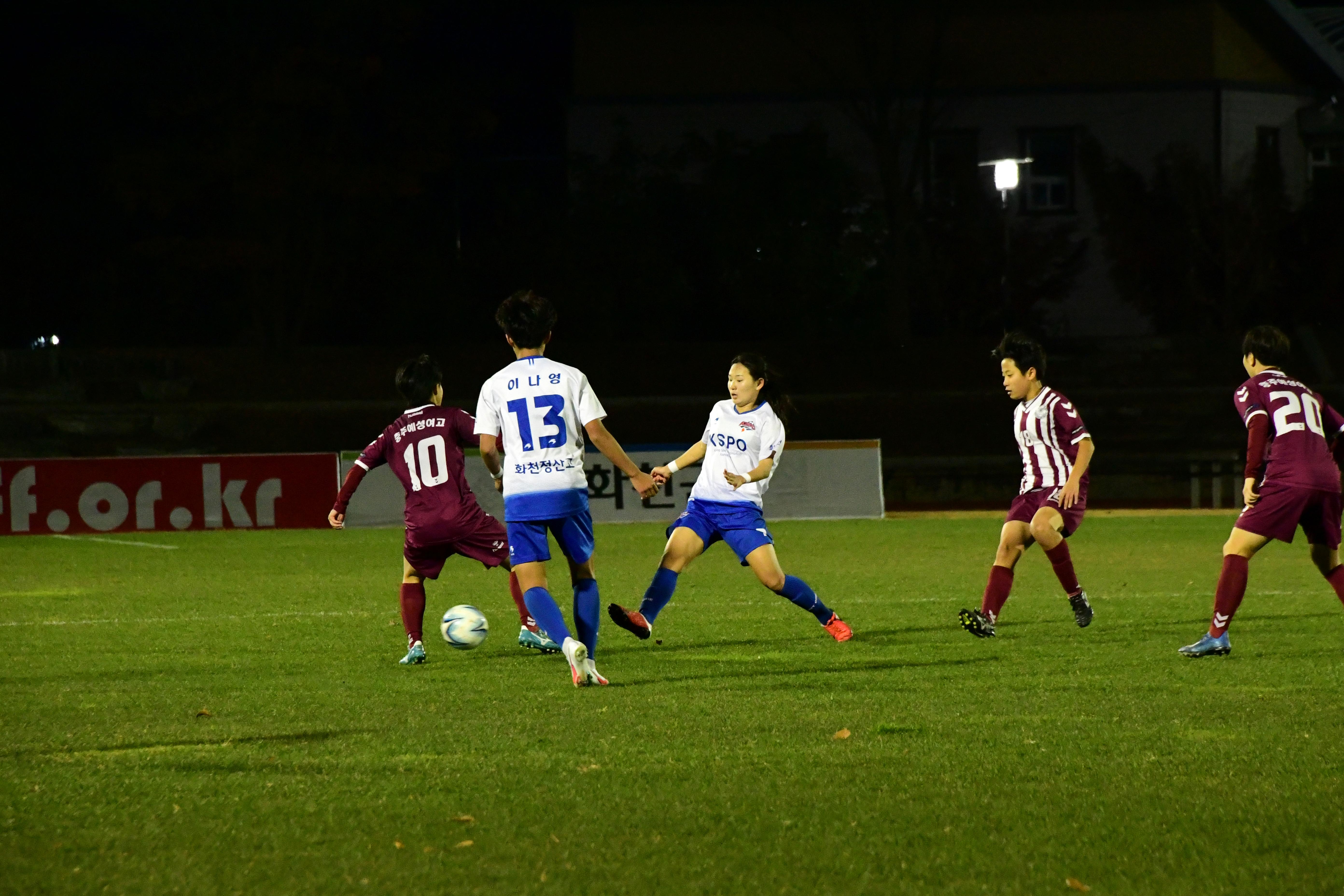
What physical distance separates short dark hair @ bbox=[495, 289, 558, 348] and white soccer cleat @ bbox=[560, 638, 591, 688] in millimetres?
1433

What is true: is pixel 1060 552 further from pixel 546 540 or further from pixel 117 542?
pixel 117 542

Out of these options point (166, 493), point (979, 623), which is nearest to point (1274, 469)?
point (979, 623)

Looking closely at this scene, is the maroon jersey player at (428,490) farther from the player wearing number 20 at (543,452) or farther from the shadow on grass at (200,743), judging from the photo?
the shadow on grass at (200,743)

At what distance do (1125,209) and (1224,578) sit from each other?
1099 inches

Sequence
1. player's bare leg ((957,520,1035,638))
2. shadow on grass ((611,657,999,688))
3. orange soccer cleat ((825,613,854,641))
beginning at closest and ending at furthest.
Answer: shadow on grass ((611,657,999,688)) → orange soccer cleat ((825,613,854,641)) → player's bare leg ((957,520,1035,638))

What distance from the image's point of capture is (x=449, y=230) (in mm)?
35688

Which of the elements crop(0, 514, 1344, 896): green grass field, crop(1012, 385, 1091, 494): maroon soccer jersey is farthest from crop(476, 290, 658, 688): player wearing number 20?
crop(1012, 385, 1091, 494): maroon soccer jersey

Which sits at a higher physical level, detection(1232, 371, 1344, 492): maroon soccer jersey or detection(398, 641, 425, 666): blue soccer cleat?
detection(1232, 371, 1344, 492): maroon soccer jersey

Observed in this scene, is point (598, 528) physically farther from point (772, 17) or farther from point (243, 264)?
point (772, 17)

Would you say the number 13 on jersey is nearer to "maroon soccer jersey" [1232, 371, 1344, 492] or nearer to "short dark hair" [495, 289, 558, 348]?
"short dark hair" [495, 289, 558, 348]

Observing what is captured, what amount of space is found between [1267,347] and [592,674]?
401 cm

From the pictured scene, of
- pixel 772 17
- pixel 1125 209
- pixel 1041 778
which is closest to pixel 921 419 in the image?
pixel 1125 209

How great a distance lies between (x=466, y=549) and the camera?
9180 mm

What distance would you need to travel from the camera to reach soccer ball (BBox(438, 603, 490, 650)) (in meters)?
9.16
